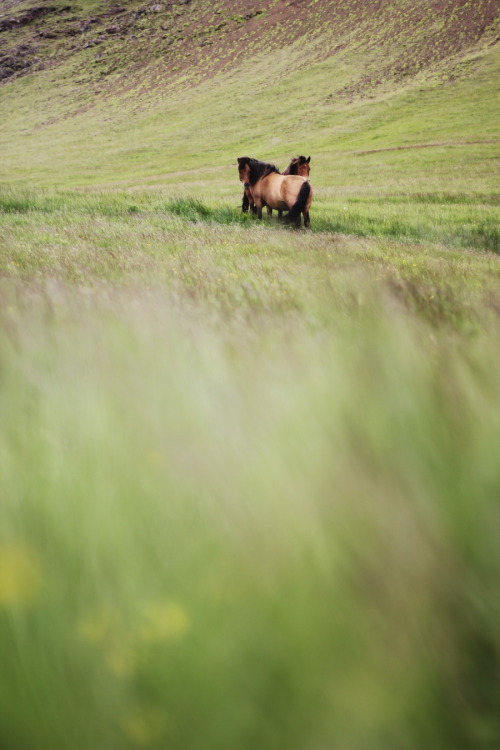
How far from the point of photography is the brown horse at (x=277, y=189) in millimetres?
10133

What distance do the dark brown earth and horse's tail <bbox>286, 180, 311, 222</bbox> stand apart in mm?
45262

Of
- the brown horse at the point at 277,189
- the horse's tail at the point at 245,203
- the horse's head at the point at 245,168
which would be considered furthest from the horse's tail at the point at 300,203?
the horse's tail at the point at 245,203

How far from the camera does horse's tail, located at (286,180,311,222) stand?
9.98 metres

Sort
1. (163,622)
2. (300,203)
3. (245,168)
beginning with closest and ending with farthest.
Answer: (163,622)
(300,203)
(245,168)

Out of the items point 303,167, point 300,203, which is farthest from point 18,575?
point 303,167

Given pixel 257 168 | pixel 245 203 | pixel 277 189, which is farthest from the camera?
pixel 245 203

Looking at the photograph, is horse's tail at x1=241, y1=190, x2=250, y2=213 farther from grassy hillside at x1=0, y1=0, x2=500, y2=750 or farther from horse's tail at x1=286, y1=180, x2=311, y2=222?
grassy hillside at x1=0, y1=0, x2=500, y2=750

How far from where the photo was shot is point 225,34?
73375 millimetres

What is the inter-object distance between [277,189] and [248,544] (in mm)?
10874

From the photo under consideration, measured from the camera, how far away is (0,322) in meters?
2.04

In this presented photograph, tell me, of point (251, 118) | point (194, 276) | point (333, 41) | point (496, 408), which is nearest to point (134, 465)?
point (496, 408)

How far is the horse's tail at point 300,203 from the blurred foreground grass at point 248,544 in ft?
29.9

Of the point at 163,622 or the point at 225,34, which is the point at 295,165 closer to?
the point at 163,622

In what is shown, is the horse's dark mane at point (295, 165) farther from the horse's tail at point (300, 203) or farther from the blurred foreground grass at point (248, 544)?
the blurred foreground grass at point (248, 544)
